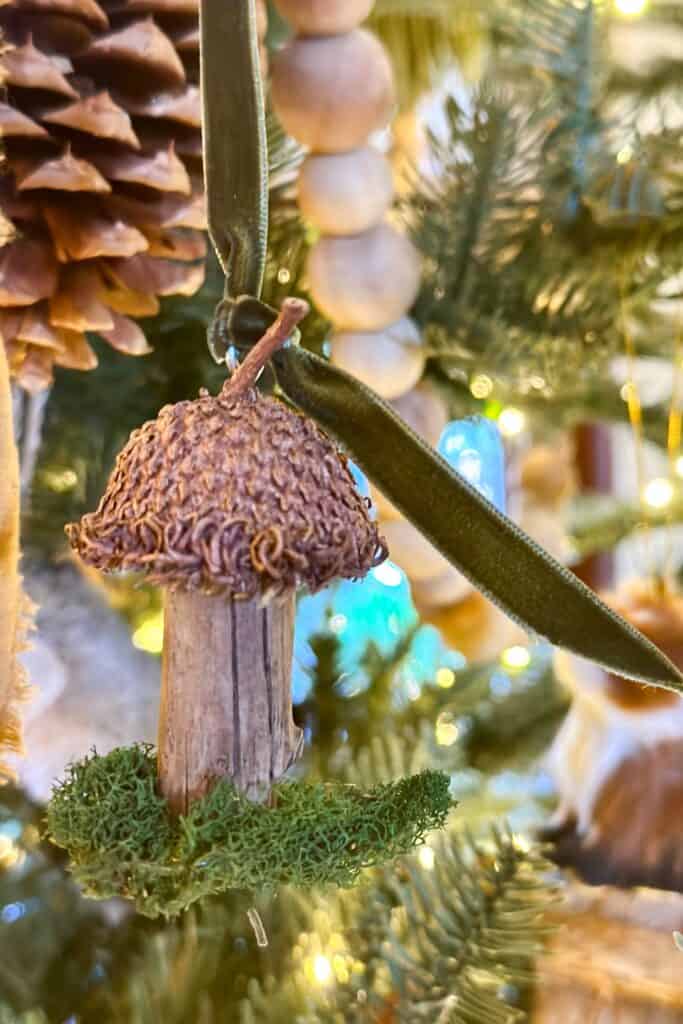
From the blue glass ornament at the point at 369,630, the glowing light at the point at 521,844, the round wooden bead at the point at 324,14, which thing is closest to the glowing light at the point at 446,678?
the blue glass ornament at the point at 369,630

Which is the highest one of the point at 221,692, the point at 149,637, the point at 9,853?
the point at 221,692

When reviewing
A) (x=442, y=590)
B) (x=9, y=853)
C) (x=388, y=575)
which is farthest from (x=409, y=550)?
(x=9, y=853)

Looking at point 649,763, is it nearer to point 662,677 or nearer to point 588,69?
point 662,677

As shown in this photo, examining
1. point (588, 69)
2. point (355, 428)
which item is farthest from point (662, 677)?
point (588, 69)

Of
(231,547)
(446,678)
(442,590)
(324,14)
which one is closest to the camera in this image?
(231,547)

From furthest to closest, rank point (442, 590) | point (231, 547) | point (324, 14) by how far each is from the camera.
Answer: point (442, 590), point (324, 14), point (231, 547)

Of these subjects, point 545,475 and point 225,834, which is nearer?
point 225,834

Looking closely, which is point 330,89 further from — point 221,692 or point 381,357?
point 221,692

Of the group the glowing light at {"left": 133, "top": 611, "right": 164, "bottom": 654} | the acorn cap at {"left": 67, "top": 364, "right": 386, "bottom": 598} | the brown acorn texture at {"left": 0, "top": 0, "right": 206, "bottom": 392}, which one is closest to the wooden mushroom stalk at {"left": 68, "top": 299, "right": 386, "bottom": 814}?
the acorn cap at {"left": 67, "top": 364, "right": 386, "bottom": 598}
